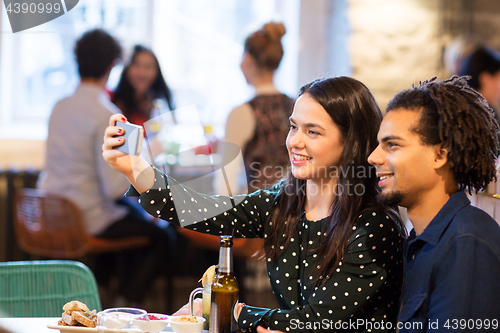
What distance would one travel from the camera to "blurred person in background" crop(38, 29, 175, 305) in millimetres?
2668

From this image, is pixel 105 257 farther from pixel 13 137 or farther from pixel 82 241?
pixel 13 137

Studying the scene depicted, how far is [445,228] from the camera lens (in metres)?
1.10

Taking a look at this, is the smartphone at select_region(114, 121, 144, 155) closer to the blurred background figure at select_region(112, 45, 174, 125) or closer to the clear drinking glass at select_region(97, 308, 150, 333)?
the clear drinking glass at select_region(97, 308, 150, 333)

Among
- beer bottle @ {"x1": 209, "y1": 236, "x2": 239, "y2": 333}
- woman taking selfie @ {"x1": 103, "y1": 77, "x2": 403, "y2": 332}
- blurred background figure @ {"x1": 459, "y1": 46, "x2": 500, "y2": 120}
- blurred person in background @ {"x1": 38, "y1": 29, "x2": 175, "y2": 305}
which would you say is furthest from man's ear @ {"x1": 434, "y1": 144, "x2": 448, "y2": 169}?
blurred background figure @ {"x1": 459, "y1": 46, "x2": 500, "y2": 120}

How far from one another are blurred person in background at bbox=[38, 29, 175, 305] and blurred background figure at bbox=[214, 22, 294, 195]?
1.91ft

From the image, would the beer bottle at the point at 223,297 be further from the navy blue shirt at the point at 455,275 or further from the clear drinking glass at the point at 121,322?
the navy blue shirt at the point at 455,275

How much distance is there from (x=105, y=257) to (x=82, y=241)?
47cm

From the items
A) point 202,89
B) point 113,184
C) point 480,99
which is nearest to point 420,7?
point 202,89

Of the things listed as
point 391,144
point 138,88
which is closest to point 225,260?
point 391,144

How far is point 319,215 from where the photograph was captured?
1412mm

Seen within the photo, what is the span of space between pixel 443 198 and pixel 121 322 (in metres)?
0.73

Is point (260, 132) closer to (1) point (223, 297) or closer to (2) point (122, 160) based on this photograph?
(2) point (122, 160)

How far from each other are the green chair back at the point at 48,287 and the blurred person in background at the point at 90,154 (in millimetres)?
997

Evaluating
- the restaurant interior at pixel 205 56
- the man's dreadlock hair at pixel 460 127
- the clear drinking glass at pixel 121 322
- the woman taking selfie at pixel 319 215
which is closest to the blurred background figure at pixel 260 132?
the restaurant interior at pixel 205 56
